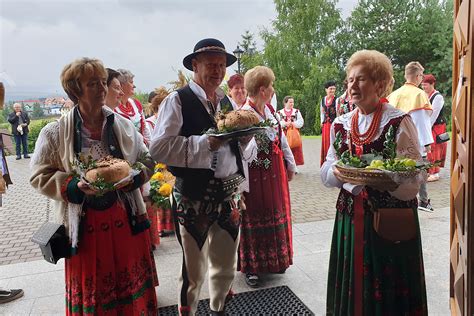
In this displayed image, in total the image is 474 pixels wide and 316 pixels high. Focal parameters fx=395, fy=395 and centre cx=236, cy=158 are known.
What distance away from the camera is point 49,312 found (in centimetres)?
352

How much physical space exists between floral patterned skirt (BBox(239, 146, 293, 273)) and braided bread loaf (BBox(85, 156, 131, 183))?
176cm

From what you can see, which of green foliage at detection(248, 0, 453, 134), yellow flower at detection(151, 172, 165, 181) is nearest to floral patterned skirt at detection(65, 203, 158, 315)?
yellow flower at detection(151, 172, 165, 181)

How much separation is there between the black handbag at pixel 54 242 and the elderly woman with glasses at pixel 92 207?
0.04 m

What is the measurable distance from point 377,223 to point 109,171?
1649mm

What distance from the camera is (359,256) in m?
2.60

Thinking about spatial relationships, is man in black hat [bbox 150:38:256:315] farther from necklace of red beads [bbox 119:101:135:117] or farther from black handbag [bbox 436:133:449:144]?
black handbag [bbox 436:133:449:144]

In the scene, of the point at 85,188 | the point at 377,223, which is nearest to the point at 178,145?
the point at 85,188

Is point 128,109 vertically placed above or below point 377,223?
above

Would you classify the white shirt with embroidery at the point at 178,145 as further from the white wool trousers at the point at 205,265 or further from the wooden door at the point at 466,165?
the wooden door at the point at 466,165

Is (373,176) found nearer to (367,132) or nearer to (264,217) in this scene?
(367,132)

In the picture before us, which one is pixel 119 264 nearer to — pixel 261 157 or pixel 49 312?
pixel 49 312

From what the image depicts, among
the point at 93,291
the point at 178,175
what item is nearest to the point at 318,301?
the point at 178,175

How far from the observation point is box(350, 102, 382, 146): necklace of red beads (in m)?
2.59

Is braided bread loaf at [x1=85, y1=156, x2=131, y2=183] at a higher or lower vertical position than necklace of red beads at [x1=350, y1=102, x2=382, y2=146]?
lower
